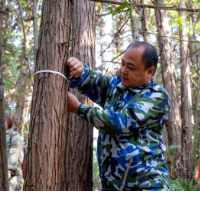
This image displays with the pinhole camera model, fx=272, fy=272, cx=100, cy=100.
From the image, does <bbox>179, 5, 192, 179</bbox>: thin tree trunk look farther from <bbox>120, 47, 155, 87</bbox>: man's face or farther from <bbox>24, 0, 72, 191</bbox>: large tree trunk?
<bbox>24, 0, 72, 191</bbox>: large tree trunk

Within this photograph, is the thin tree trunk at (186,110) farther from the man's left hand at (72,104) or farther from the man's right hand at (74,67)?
the man's left hand at (72,104)

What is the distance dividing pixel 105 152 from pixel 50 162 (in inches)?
20.5

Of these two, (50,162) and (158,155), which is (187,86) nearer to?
(158,155)

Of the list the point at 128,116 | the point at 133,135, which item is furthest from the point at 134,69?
the point at 133,135

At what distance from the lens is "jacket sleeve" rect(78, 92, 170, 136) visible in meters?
2.02

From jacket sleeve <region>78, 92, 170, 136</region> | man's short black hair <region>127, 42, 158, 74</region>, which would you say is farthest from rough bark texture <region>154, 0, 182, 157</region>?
jacket sleeve <region>78, 92, 170, 136</region>

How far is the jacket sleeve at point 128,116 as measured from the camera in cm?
202

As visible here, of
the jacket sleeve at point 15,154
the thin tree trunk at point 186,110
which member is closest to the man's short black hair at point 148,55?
the jacket sleeve at point 15,154

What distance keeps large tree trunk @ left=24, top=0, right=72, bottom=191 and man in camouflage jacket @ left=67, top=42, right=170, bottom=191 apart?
18 centimetres

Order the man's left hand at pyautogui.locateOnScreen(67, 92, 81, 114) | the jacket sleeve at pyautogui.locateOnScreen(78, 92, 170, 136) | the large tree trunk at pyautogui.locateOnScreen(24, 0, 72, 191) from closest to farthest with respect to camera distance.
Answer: the large tree trunk at pyautogui.locateOnScreen(24, 0, 72, 191) → the jacket sleeve at pyautogui.locateOnScreen(78, 92, 170, 136) → the man's left hand at pyautogui.locateOnScreen(67, 92, 81, 114)

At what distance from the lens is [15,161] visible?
3.49 metres

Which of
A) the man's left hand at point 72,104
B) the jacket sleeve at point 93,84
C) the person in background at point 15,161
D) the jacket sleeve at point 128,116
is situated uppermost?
the jacket sleeve at point 93,84
